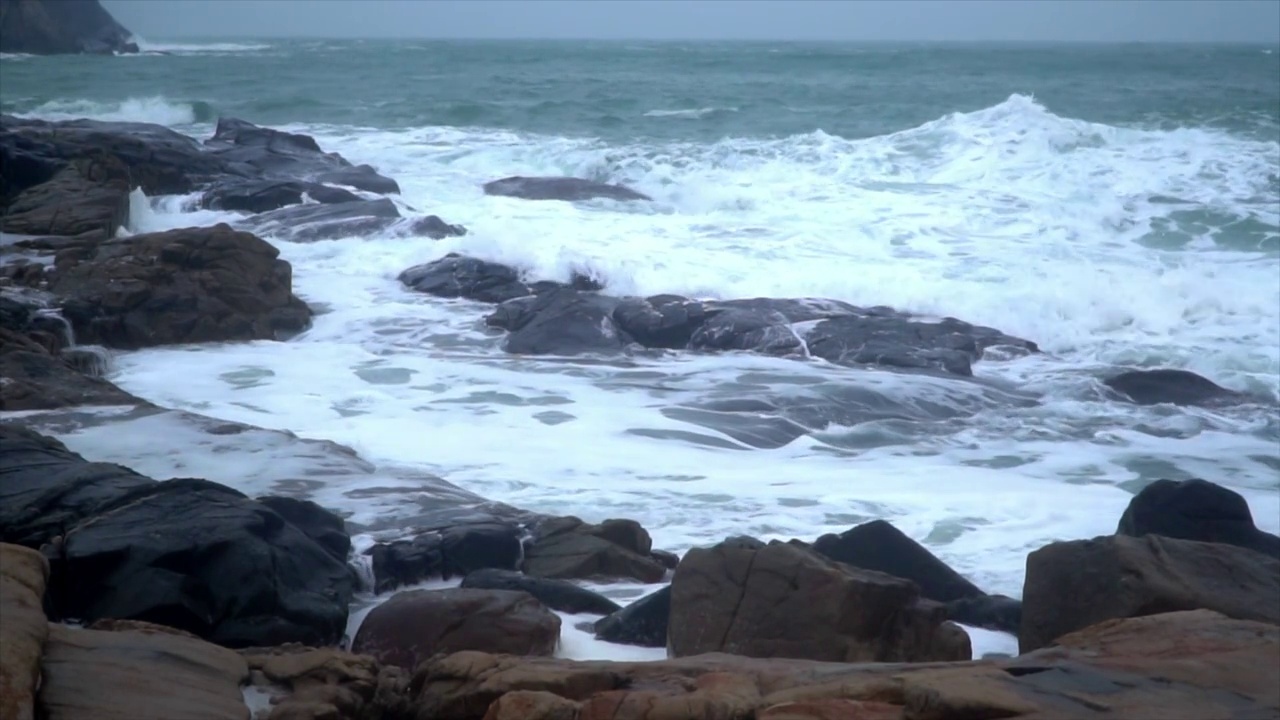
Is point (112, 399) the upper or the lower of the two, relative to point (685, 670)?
lower

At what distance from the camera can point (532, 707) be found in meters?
3.47

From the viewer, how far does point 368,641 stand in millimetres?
4785

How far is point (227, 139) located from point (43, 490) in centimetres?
1777

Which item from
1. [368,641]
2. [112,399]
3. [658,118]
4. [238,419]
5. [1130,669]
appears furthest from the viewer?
[658,118]

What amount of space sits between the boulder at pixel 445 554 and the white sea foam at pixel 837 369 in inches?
30.3

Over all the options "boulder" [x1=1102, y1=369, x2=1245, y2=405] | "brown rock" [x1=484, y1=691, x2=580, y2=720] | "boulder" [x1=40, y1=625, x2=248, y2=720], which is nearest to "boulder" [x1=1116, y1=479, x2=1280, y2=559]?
"brown rock" [x1=484, y1=691, x2=580, y2=720]

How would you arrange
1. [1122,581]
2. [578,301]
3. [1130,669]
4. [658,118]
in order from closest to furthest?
[1130,669]
[1122,581]
[578,301]
[658,118]

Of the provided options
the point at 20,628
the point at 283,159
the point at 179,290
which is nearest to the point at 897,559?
the point at 20,628

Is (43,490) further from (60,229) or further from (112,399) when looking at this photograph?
(60,229)

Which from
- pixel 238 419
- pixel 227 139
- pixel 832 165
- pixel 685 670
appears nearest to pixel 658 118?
pixel 832 165

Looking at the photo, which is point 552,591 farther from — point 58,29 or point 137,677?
point 58,29

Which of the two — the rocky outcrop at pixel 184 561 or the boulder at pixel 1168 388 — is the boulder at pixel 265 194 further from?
the rocky outcrop at pixel 184 561

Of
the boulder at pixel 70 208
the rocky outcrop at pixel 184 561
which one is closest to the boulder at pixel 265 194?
the boulder at pixel 70 208

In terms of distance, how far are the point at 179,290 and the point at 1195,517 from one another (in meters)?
8.08
